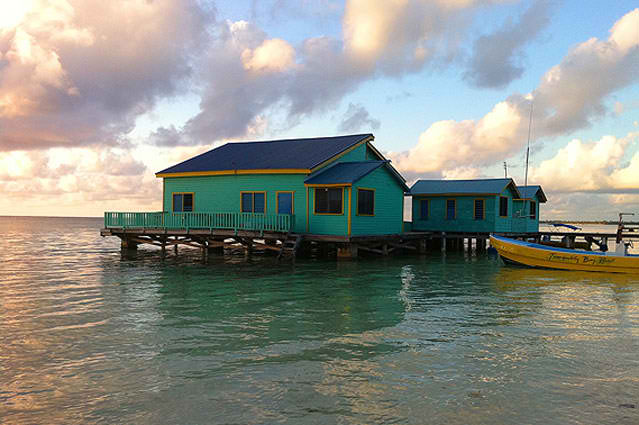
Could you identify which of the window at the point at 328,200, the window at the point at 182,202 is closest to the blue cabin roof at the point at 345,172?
the window at the point at 328,200

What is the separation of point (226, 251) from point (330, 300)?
21.1 metres

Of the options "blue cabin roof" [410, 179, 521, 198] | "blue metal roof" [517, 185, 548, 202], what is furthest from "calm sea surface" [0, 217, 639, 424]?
"blue metal roof" [517, 185, 548, 202]

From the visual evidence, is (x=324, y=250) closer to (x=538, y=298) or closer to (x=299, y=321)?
(x=538, y=298)

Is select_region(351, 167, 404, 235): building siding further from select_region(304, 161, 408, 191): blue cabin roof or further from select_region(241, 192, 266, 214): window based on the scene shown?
select_region(241, 192, 266, 214): window

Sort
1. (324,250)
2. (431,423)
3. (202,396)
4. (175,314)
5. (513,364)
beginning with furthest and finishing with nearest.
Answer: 1. (324,250)
2. (175,314)
3. (513,364)
4. (202,396)
5. (431,423)

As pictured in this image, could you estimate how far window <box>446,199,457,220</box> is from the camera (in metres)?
35.0

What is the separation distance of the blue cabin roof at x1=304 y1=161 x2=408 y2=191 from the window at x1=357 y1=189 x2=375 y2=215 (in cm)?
95

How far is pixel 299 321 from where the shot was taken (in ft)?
39.4

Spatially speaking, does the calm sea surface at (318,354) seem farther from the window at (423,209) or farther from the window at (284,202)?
the window at (423,209)

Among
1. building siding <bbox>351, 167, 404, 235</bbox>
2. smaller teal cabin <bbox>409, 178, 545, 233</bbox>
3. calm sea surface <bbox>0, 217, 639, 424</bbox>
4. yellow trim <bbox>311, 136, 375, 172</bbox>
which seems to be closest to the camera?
calm sea surface <bbox>0, 217, 639, 424</bbox>

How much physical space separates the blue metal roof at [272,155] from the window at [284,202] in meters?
1.39

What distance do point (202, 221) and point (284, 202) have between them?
4438mm

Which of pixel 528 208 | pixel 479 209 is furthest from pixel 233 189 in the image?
pixel 528 208

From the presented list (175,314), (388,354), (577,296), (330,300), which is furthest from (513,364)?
(577,296)
